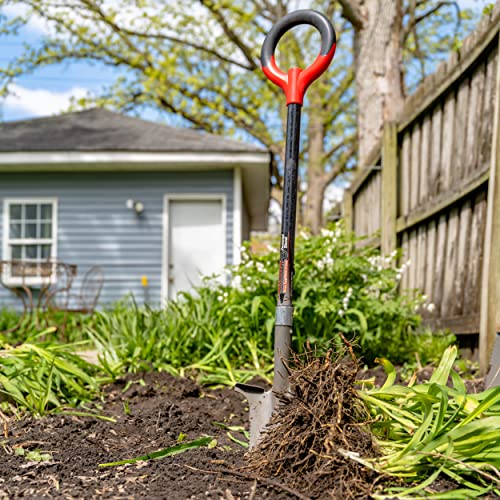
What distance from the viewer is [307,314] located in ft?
13.5

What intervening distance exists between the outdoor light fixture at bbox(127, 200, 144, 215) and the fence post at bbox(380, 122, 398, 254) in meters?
5.00

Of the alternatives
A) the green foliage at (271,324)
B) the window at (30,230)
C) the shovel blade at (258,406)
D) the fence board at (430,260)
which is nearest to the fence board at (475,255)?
the green foliage at (271,324)

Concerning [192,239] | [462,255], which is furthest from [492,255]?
[192,239]

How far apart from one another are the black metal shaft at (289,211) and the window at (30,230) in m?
8.41

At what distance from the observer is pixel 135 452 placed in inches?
95.4

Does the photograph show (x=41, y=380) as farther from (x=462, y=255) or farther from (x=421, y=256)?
(x=421, y=256)

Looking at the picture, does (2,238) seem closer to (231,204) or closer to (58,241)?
(58,241)

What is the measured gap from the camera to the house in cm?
986

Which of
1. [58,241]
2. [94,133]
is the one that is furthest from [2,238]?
[94,133]

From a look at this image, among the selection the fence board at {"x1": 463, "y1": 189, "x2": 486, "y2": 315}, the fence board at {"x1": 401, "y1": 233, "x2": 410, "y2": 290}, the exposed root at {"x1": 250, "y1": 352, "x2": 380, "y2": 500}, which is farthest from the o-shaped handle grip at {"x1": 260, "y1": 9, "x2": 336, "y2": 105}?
the fence board at {"x1": 401, "y1": 233, "x2": 410, "y2": 290}

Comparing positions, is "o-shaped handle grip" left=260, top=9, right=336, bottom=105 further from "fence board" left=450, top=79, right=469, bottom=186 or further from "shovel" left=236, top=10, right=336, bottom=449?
"fence board" left=450, top=79, right=469, bottom=186

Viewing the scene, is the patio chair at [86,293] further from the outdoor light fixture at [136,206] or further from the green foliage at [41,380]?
the green foliage at [41,380]

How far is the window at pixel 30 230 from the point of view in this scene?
33.0 ft

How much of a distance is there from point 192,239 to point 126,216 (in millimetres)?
1147
